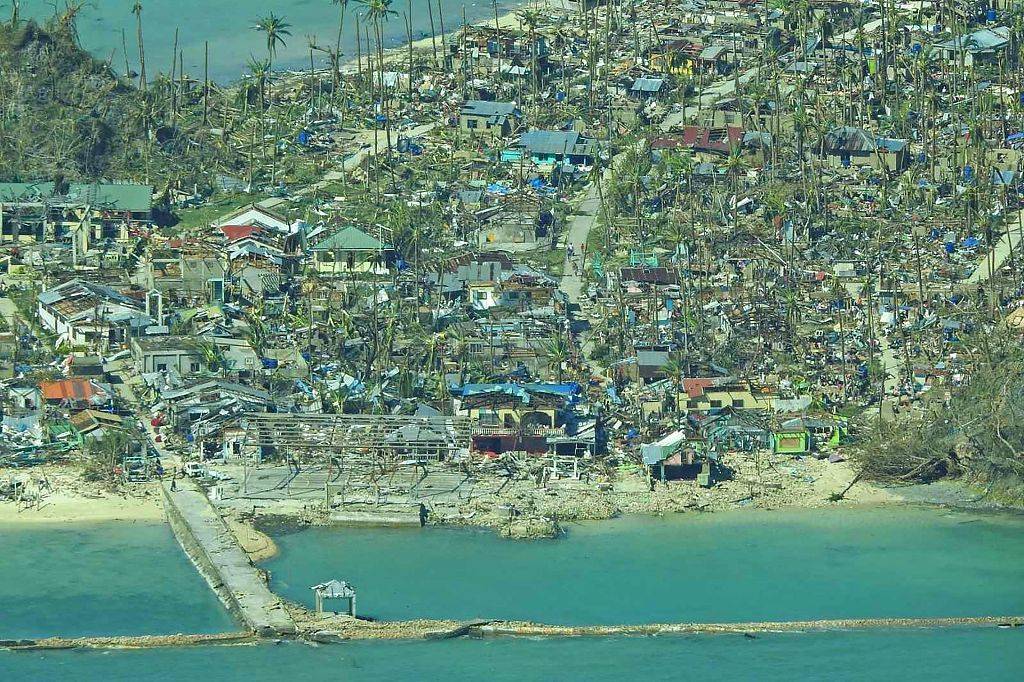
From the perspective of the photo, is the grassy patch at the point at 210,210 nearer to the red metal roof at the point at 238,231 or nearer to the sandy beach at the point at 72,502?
the red metal roof at the point at 238,231

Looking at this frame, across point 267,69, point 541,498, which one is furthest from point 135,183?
point 541,498

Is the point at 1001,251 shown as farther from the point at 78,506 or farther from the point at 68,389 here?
the point at 78,506

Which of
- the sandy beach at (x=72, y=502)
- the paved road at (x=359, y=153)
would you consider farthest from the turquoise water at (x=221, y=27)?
the sandy beach at (x=72, y=502)

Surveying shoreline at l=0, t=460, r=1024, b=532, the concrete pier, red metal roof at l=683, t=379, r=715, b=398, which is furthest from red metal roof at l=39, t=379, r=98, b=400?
red metal roof at l=683, t=379, r=715, b=398

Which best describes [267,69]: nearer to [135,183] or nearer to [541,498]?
[135,183]

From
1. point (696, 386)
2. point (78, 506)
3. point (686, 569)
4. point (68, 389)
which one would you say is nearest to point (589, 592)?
point (686, 569)

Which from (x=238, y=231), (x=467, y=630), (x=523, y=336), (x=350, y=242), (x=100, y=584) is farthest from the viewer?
(x=238, y=231)
